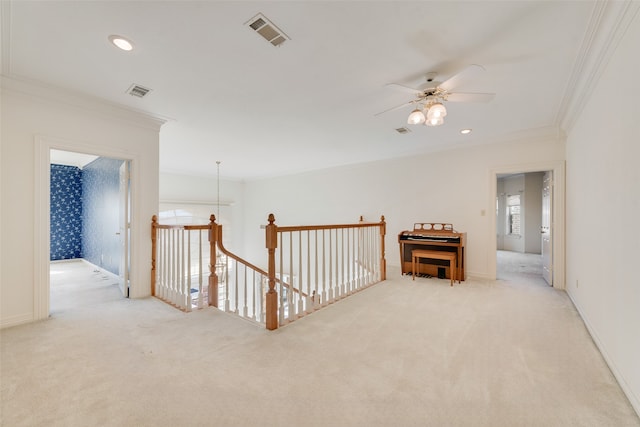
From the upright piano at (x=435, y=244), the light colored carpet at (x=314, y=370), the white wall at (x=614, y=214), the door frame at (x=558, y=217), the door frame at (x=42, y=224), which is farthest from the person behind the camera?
the upright piano at (x=435, y=244)

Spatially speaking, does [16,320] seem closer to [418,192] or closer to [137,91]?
[137,91]

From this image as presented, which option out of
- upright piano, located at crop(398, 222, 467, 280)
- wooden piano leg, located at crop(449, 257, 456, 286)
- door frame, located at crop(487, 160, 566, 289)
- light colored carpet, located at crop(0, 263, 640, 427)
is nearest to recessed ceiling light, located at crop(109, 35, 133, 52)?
light colored carpet, located at crop(0, 263, 640, 427)

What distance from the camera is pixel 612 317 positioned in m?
1.86

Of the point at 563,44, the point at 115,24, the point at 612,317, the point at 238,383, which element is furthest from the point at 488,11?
the point at 238,383

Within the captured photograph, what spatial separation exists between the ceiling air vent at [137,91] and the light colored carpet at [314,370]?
7.89 feet

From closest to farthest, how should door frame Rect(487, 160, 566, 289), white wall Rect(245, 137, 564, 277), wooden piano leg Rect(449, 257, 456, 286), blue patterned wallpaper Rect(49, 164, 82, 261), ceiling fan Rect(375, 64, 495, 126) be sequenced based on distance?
ceiling fan Rect(375, 64, 495, 126)
door frame Rect(487, 160, 566, 289)
wooden piano leg Rect(449, 257, 456, 286)
white wall Rect(245, 137, 564, 277)
blue patterned wallpaper Rect(49, 164, 82, 261)

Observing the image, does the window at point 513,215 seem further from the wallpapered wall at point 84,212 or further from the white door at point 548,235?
the wallpapered wall at point 84,212

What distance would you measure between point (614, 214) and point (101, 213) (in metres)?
7.41

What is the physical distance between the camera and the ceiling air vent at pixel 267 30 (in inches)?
70.1

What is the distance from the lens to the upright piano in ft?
13.6

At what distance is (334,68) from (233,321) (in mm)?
2627

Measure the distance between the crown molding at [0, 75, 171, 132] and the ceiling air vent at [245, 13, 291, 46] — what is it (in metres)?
2.31

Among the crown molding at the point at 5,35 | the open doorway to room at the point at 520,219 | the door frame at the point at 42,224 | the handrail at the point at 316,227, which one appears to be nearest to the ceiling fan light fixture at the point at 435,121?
the handrail at the point at 316,227

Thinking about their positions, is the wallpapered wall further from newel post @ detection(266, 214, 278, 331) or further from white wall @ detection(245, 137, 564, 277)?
white wall @ detection(245, 137, 564, 277)
